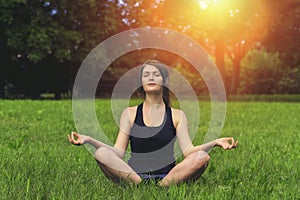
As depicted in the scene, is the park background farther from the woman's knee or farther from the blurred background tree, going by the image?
the woman's knee

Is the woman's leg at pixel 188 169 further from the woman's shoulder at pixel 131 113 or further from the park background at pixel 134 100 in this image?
the woman's shoulder at pixel 131 113

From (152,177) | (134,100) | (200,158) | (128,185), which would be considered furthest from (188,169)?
(134,100)

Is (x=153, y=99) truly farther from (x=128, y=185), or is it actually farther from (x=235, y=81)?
(x=235, y=81)

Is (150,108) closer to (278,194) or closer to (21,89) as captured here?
(278,194)

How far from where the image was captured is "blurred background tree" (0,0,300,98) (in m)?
37.8

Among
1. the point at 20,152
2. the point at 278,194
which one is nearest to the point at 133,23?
the point at 20,152

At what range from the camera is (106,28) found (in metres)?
42.5

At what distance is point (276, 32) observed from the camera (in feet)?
136

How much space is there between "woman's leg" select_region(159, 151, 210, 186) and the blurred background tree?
3239 cm

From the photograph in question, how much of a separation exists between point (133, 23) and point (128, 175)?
130 feet

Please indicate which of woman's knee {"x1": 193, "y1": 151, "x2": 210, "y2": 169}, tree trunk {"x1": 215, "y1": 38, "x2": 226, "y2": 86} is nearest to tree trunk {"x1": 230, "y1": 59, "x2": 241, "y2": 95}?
tree trunk {"x1": 215, "y1": 38, "x2": 226, "y2": 86}

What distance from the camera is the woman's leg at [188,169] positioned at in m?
5.15

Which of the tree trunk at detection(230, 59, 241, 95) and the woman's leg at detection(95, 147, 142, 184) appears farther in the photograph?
the tree trunk at detection(230, 59, 241, 95)

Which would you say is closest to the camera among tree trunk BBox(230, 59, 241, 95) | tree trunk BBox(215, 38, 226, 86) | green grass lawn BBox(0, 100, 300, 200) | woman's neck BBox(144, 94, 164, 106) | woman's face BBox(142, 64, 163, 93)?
green grass lawn BBox(0, 100, 300, 200)
